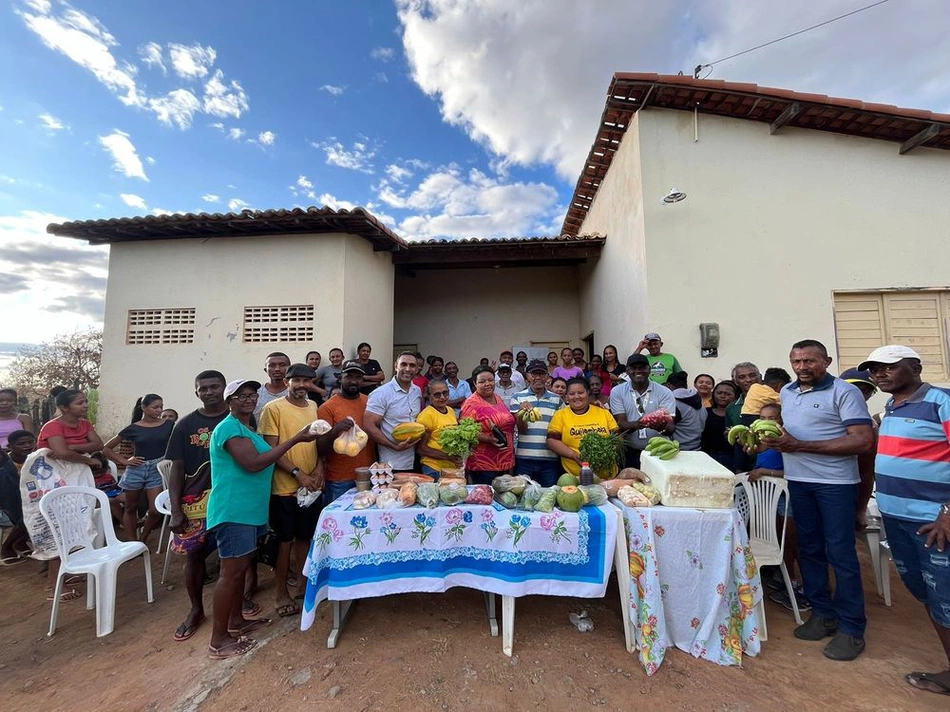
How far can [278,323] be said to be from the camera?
705 centimetres

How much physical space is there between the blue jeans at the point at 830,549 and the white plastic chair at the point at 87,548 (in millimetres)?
5170

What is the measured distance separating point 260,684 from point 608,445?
2.77 metres

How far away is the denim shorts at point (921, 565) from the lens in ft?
7.50

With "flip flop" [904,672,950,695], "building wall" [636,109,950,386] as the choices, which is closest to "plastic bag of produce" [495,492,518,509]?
"flip flop" [904,672,950,695]

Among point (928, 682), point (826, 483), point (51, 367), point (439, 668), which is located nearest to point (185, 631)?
point (439, 668)

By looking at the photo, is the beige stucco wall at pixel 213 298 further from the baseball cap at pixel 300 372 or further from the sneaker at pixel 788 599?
the sneaker at pixel 788 599

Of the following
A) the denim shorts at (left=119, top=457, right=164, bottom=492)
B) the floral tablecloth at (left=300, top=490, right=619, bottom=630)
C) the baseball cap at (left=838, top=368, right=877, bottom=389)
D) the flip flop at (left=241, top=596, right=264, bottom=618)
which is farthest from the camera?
the denim shorts at (left=119, top=457, right=164, bottom=492)

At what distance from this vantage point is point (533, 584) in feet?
9.05

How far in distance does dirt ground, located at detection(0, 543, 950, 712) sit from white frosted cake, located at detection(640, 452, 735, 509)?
3.26ft

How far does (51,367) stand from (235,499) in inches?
553

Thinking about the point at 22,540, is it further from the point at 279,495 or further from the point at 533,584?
the point at 533,584

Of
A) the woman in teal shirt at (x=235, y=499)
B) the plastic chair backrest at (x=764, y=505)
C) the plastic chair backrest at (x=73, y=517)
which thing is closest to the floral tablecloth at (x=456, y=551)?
the woman in teal shirt at (x=235, y=499)

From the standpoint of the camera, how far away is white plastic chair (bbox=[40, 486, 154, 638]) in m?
3.10

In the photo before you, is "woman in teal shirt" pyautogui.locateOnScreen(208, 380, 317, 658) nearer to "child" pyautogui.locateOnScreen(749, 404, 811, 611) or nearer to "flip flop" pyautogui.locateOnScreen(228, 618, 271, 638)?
"flip flop" pyautogui.locateOnScreen(228, 618, 271, 638)
